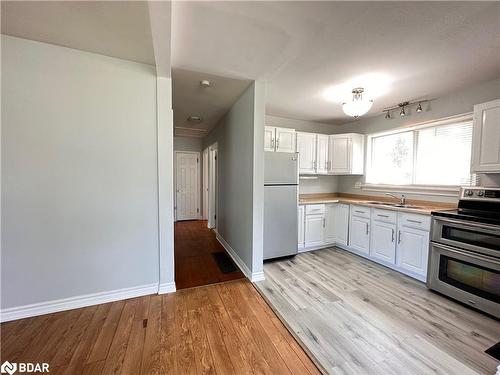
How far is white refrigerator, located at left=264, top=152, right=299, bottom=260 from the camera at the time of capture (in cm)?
314

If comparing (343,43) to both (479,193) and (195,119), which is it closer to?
(479,193)

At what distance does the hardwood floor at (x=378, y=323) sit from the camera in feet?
4.94

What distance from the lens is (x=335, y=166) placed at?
4008 mm

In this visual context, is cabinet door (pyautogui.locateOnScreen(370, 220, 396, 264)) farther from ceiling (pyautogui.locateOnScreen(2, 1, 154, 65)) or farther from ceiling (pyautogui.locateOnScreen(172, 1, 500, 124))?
ceiling (pyautogui.locateOnScreen(2, 1, 154, 65))

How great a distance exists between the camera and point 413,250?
274cm

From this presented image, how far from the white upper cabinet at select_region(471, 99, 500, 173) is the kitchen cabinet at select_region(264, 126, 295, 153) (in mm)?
2170

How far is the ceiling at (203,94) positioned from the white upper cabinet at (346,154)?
2.11 meters

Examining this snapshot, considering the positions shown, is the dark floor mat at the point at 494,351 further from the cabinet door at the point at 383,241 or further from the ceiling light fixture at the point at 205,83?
the ceiling light fixture at the point at 205,83

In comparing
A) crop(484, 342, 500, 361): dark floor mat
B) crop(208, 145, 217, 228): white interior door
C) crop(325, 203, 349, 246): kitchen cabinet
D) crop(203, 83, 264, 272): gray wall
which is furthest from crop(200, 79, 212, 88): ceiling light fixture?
crop(484, 342, 500, 361): dark floor mat

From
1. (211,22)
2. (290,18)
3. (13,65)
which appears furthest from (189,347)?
(13,65)

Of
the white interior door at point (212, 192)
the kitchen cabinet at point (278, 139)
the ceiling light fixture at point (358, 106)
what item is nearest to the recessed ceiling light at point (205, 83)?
the kitchen cabinet at point (278, 139)

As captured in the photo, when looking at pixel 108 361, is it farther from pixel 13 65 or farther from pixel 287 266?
pixel 13 65

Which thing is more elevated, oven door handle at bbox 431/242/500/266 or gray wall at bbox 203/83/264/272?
gray wall at bbox 203/83/264/272

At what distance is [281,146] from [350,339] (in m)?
2.61
